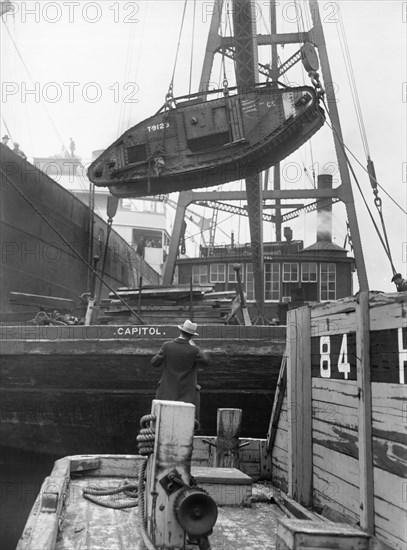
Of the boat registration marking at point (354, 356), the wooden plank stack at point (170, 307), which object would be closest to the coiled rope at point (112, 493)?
the boat registration marking at point (354, 356)

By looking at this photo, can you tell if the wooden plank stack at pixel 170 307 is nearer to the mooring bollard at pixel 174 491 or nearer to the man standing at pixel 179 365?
the man standing at pixel 179 365

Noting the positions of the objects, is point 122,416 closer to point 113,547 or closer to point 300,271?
point 113,547

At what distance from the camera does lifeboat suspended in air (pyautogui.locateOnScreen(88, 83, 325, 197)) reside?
26.8 feet

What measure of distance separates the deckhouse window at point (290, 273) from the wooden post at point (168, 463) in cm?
1409

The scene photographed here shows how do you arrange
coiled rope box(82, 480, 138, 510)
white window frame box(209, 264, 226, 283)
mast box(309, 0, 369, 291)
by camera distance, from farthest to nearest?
white window frame box(209, 264, 226, 283) < mast box(309, 0, 369, 291) < coiled rope box(82, 480, 138, 510)

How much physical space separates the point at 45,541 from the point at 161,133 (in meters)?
6.37

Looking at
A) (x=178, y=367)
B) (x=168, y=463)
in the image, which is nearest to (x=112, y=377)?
(x=178, y=367)

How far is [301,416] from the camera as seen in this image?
3.75 m

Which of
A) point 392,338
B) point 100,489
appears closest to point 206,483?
point 100,489

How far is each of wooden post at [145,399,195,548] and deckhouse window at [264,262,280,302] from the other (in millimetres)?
13844

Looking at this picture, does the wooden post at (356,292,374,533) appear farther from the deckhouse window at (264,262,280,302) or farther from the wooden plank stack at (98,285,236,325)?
the deckhouse window at (264,262,280,302)

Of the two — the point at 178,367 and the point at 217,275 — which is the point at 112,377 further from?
the point at 217,275

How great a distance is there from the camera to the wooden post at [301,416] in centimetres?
370

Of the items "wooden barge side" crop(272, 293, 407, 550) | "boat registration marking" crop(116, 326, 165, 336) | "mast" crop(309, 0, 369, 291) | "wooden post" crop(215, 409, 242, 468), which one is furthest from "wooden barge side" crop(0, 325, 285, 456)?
"mast" crop(309, 0, 369, 291)
